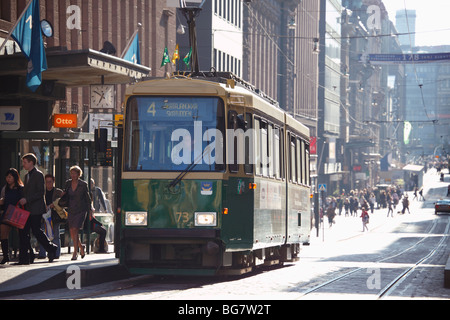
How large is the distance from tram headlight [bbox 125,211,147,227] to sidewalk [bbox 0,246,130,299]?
3.35ft

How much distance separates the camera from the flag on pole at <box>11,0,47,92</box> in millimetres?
18641

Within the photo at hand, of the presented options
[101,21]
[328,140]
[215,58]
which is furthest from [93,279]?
[328,140]

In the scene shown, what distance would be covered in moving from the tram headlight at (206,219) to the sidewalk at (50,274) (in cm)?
186

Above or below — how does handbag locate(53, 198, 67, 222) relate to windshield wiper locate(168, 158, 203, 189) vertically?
below

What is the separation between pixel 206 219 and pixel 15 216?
3.42 meters

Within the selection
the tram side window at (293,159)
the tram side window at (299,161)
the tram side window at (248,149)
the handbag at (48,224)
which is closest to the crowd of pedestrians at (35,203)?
the handbag at (48,224)

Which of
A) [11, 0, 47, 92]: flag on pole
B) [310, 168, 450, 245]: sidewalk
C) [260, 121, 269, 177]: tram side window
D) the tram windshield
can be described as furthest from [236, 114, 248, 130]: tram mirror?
[310, 168, 450, 245]: sidewalk

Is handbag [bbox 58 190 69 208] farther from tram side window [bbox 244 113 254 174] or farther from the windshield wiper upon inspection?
tram side window [bbox 244 113 254 174]

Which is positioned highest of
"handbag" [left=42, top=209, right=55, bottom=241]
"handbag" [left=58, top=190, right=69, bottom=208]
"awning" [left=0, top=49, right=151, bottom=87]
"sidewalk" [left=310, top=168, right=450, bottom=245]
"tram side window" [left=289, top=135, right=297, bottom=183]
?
"awning" [left=0, top=49, right=151, bottom=87]

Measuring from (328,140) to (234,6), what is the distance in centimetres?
3807

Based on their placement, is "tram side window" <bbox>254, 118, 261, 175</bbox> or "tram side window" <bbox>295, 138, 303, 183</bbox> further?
"tram side window" <bbox>295, 138, 303, 183</bbox>

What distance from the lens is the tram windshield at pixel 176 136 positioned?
48.7ft

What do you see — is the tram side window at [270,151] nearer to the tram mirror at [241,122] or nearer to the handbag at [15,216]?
the tram mirror at [241,122]
